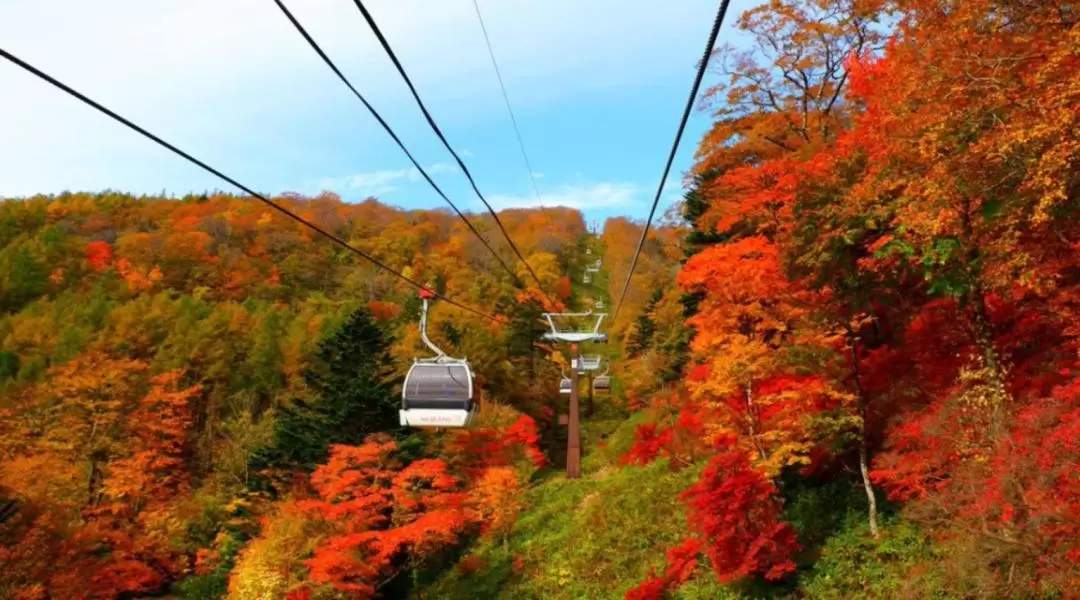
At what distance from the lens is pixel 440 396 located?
14.6 m

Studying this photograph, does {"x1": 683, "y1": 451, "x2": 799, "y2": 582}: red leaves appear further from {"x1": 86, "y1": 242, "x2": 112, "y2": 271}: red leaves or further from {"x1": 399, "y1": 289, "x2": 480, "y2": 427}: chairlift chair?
{"x1": 86, "y1": 242, "x2": 112, "y2": 271}: red leaves

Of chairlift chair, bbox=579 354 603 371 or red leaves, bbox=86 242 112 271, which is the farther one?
red leaves, bbox=86 242 112 271

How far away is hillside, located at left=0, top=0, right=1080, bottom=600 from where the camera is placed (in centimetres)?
993

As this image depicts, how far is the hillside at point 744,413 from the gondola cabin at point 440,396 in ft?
9.03

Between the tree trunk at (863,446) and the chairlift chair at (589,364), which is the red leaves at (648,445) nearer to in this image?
the chairlift chair at (589,364)

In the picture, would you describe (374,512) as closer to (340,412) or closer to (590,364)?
(340,412)

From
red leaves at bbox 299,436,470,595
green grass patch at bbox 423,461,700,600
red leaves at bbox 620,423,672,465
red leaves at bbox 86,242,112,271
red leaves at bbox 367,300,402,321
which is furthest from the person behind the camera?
red leaves at bbox 86,242,112,271

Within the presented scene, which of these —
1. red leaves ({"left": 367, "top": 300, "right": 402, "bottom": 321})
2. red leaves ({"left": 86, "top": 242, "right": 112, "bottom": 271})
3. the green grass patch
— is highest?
red leaves ({"left": 86, "top": 242, "right": 112, "bottom": 271})

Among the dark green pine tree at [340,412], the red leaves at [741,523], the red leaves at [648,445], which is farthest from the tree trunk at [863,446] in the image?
the dark green pine tree at [340,412]

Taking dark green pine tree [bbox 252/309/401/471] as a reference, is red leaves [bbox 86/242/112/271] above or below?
above

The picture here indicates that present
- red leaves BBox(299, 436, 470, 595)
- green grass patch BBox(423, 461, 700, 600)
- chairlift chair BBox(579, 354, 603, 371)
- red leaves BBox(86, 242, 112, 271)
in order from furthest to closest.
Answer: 1. red leaves BBox(86, 242, 112, 271)
2. chairlift chair BBox(579, 354, 603, 371)
3. green grass patch BBox(423, 461, 700, 600)
4. red leaves BBox(299, 436, 470, 595)

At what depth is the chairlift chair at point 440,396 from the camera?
1452 centimetres

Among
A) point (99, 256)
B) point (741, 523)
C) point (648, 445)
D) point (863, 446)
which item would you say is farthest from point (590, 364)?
point (99, 256)

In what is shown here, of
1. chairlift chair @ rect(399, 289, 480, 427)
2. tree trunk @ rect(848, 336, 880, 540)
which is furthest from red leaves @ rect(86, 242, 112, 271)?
tree trunk @ rect(848, 336, 880, 540)
